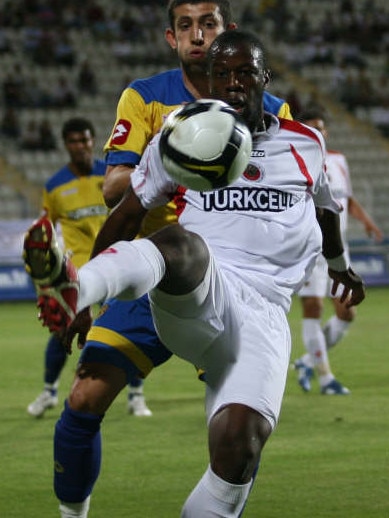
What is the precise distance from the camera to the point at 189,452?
736 centimetres

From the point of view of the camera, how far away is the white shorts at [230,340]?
395 cm

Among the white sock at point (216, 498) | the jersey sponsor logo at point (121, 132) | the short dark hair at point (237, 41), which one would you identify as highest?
the short dark hair at point (237, 41)

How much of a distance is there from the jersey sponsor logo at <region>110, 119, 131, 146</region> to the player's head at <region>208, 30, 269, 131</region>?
31.0 inches

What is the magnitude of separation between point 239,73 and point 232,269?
0.70 meters

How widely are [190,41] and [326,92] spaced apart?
24.3 metres

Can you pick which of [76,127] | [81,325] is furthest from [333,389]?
[81,325]

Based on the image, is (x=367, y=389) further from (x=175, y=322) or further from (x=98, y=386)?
(x=175, y=322)

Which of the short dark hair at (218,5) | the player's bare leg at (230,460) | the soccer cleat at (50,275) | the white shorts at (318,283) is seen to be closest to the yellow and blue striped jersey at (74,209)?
the white shorts at (318,283)

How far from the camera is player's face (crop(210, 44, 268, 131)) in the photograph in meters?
4.33

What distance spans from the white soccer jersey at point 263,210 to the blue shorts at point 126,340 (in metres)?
0.75

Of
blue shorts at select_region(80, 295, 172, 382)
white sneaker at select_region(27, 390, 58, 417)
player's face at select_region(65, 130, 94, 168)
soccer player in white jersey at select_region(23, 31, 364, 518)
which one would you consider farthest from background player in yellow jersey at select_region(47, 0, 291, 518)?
player's face at select_region(65, 130, 94, 168)

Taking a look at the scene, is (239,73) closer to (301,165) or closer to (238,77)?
(238,77)

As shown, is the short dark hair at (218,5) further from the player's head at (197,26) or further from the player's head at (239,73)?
the player's head at (239,73)

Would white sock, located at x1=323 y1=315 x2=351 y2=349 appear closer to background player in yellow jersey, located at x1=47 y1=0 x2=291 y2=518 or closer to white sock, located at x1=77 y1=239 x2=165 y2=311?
background player in yellow jersey, located at x1=47 y1=0 x2=291 y2=518
